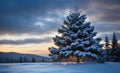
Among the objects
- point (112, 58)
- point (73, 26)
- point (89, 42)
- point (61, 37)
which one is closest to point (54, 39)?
point (61, 37)

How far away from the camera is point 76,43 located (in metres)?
17.3

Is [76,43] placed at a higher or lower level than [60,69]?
higher

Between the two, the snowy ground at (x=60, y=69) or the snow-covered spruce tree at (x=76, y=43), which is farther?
the snow-covered spruce tree at (x=76, y=43)

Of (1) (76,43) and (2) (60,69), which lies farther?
(1) (76,43)

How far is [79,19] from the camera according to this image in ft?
64.0

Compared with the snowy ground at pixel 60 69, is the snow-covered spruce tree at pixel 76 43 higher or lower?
higher

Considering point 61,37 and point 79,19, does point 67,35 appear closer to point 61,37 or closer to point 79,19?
point 61,37

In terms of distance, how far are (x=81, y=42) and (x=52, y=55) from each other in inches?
147

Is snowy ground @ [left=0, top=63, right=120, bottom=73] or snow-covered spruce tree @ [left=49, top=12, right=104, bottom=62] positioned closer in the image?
snowy ground @ [left=0, top=63, right=120, bottom=73]

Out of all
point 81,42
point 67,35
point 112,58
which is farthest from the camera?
point 112,58

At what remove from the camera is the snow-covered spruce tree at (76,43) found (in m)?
17.6

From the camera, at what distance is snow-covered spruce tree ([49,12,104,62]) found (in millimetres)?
17628

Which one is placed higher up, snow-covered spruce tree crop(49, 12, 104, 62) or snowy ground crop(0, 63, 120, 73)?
snow-covered spruce tree crop(49, 12, 104, 62)

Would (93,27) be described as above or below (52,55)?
above
